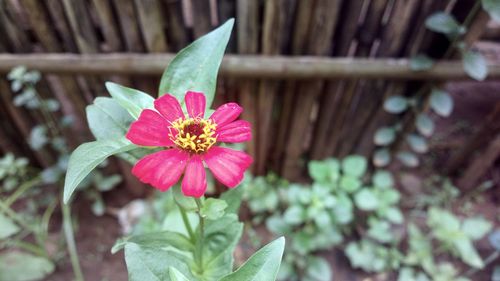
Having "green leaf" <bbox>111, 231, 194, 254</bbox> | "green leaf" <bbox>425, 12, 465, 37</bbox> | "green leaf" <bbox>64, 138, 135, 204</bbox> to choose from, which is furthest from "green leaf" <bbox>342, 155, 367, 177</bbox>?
"green leaf" <bbox>64, 138, 135, 204</bbox>

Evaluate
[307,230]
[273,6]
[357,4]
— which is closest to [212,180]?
[307,230]

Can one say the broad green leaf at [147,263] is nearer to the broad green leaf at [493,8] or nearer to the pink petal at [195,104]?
the pink petal at [195,104]

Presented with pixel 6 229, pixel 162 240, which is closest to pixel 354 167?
pixel 162 240

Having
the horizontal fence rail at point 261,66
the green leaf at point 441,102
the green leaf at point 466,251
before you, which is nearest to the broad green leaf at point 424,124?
the green leaf at point 441,102

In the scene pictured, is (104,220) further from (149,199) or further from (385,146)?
(385,146)

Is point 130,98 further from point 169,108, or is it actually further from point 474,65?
point 474,65

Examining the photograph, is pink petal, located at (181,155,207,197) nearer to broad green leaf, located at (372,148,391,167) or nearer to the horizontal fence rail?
the horizontal fence rail
